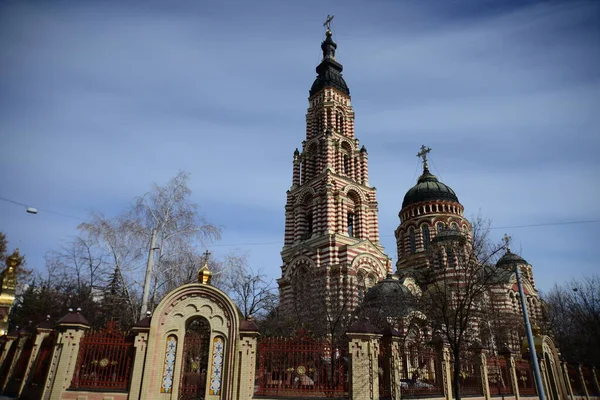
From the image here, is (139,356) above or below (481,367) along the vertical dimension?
above

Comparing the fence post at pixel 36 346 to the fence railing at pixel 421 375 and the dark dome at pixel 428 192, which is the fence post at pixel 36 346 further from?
the dark dome at pixel 428 192

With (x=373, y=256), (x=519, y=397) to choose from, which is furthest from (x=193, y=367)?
(x=373, y=256)

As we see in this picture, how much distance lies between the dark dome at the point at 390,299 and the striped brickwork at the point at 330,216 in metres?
1.74

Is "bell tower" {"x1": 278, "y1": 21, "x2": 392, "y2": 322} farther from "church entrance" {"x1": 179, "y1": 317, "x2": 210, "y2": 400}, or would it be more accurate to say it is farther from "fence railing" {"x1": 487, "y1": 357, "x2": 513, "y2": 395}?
"church entrance" {"x1": 179, "y1": 317, "x2": 210, "y2": 400}

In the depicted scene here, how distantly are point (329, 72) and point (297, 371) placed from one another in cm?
3464

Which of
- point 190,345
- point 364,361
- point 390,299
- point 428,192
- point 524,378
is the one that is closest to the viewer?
point 364,361

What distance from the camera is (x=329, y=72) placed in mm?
40844

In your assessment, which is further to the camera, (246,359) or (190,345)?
(190,345)

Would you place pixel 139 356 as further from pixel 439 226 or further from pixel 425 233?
pixel 439 226

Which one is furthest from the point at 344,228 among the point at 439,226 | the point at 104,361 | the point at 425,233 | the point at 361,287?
the point at 104,361

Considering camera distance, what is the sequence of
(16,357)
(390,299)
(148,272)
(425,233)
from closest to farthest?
(16,357)
(148,272)
(390,299)
(425,233)

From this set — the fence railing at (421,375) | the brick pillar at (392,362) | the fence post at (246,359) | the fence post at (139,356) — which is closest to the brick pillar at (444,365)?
the fence railing at (421,375)

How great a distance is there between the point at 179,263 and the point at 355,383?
1296 centimetres

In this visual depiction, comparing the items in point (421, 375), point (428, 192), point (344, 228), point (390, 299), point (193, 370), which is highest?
point (428, 192)
